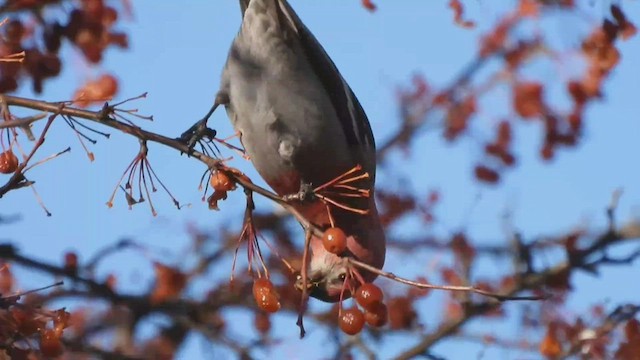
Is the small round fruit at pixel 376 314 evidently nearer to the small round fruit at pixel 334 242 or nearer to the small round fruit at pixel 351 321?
the small round fruit at pixel 351 321

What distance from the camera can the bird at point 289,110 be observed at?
3.64 meters

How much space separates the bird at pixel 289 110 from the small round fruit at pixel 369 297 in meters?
0.84

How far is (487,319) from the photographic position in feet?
17.7

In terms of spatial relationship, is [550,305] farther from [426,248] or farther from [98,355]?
[98,355]

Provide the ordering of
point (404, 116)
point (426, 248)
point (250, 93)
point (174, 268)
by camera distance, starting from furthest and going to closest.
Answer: point (404, 116), point (426, 248), point (174, 268), point (250, 93)

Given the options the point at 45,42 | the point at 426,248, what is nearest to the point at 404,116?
the point at 426,248

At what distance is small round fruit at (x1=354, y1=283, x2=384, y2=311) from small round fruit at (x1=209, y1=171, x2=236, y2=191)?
16.4 inches

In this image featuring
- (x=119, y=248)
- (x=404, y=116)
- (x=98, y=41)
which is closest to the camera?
(x=119, y=248)

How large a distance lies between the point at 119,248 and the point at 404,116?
11.3 ft

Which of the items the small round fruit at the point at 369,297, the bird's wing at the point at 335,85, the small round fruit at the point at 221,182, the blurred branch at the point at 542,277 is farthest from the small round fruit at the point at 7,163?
the blurred branch at the point at 542,277

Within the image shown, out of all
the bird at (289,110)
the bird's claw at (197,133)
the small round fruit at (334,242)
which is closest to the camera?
the small round fruit at (334,242)

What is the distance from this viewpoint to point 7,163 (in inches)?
107

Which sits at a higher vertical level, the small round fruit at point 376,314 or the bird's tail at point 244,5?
the bird's tail at point 244,5

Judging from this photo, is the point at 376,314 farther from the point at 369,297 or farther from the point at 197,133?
the point at 197,133
